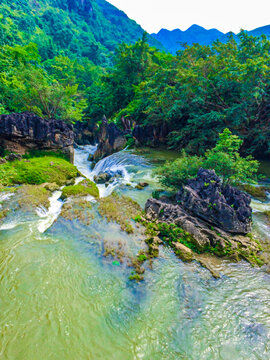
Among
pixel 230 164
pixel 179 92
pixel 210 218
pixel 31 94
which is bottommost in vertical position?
pixel 210 218

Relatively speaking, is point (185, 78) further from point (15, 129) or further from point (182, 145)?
point (15, 129)

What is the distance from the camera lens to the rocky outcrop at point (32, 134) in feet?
51.7

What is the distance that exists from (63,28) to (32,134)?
86802 millimetres

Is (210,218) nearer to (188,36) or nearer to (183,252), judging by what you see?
(183,252)

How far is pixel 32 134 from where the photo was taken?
17.1 metres

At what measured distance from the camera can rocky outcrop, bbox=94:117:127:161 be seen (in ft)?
90.1

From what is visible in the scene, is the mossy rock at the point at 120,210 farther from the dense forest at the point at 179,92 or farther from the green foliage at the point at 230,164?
the dense forest at the point at 179,92

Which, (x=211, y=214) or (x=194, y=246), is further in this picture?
(x=211, y=214)

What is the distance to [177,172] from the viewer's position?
38.7 ft

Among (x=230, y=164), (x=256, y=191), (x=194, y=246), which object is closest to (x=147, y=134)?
(x=256, y=191)

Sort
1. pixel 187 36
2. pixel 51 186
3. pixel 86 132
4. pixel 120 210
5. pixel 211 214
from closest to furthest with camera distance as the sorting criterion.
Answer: pixel 211 214, pixel 120 210, pixel 51 186, pixel 86 132, pixel 187 36

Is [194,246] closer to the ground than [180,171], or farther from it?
closer to the ground

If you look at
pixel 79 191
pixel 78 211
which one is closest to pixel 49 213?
pixel 78 211

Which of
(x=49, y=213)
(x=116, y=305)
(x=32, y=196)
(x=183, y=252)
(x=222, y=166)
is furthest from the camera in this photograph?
(x=32, y=196)
